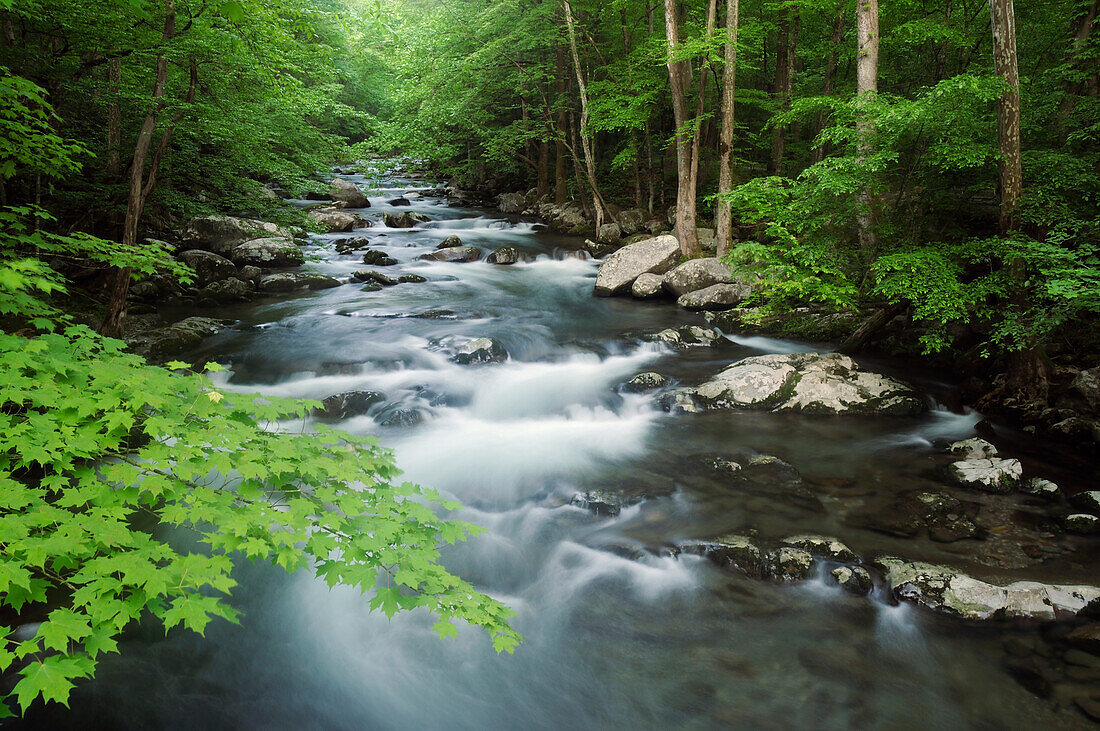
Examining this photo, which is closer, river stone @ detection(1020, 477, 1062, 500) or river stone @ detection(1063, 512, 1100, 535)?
river stone @ detection(1063, 512, 1100, 535)

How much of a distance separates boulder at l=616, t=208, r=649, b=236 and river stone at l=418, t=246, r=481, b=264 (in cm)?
502

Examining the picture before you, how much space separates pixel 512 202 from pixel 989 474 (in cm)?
2088

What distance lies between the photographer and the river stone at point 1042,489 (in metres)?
5.75

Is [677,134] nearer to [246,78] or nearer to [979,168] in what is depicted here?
[979,168]

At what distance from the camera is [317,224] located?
1151cm

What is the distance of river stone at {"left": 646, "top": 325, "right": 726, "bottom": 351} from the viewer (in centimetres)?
1014

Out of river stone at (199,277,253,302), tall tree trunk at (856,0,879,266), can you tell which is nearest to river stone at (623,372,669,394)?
tall tree trunk at (856,0,879,266)

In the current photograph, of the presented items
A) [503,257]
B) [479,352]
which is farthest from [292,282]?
[479,352]

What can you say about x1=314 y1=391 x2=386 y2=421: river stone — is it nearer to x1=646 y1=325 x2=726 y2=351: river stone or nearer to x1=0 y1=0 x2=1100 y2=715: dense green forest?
x1=0 y1=0 x2=1100 y2=715: dense green forest

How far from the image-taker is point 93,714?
3707 millimetres

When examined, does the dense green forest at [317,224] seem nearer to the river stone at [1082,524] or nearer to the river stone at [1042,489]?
the river stone at [1042,489]

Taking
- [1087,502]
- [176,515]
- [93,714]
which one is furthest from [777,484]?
[93,714]

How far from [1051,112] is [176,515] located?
1123cm

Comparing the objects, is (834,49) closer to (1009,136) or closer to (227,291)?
(1009,136)
